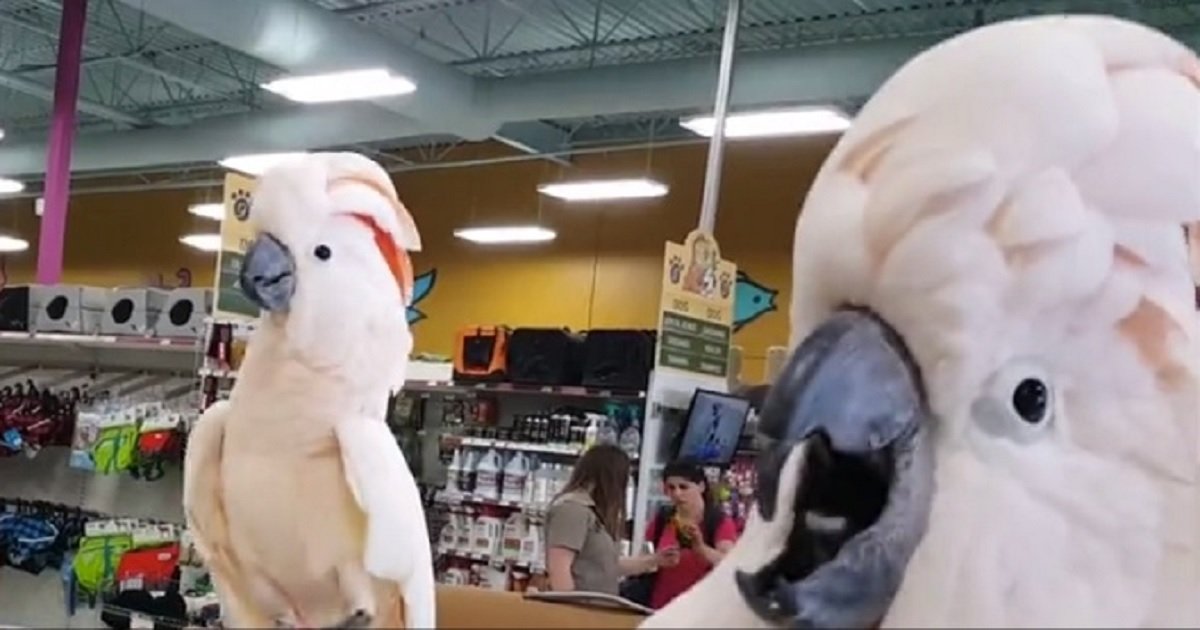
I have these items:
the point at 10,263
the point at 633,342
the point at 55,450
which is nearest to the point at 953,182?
→ the point at 633,342

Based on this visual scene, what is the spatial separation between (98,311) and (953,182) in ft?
20.5

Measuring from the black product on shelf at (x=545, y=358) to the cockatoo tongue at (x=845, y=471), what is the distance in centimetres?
575

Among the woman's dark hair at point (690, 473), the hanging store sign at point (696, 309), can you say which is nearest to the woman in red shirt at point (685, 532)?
the woman's dark hair at point (690, 473)

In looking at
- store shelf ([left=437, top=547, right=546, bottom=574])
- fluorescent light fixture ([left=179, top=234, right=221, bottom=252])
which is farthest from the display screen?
fluorescent light fixture ([left=179, top=234, right=221, bottom=252])

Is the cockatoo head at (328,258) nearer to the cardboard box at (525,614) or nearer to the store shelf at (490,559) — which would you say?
the cardboard box at (525,614)

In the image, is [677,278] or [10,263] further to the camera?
[10,263]

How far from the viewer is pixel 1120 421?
0.75m

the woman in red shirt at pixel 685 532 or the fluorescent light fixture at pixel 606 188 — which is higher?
the fluorescent light fixture at pixel 606 188

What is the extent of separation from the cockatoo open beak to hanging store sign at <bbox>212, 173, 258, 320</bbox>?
358 cm

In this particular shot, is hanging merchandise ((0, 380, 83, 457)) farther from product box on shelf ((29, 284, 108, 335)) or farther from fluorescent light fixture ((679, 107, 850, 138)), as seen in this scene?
fluorescent light fixture ((679, 107, 850, 138))

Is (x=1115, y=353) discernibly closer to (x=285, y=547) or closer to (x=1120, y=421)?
(x=1120, y=421)

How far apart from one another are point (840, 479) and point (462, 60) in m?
9.83

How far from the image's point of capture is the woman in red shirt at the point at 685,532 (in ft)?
15.4

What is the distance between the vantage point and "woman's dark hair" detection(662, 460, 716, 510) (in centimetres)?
A: 496
